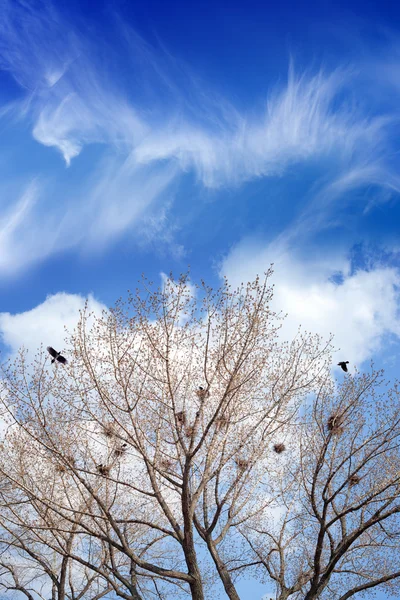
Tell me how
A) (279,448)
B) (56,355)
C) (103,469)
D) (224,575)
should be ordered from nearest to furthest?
Answer: (56,355)
(224,575)
(103,469)
(279,448)

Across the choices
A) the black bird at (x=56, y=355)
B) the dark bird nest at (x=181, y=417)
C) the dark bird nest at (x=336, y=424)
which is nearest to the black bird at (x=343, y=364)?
the dark bird nest at (x=336, y=424)

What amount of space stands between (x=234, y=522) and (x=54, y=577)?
5457 millimetres

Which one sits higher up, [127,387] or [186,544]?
[127,387]

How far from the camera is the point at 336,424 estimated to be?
33.2ft

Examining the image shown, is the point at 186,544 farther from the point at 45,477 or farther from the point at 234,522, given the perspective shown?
the point at 45,477

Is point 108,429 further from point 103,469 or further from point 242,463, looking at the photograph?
point 242,463

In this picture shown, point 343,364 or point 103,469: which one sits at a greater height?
point 343,364

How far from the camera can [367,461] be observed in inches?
373

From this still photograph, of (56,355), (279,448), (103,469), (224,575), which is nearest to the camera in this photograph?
(56,355)

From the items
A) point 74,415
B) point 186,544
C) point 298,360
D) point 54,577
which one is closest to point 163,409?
point 74,415

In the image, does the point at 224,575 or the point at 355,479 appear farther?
the point at 355,479

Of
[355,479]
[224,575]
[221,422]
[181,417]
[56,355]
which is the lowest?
[224,575]

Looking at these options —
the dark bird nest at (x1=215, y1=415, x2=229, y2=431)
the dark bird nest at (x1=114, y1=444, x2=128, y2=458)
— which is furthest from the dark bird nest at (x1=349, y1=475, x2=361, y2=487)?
the dark bird nest at (x1=114, y1=444, x2=128, y2=458)

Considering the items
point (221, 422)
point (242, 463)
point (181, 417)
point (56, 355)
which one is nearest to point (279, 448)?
point (242, 463)
